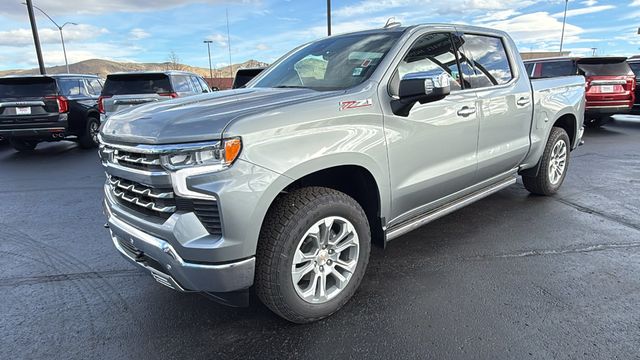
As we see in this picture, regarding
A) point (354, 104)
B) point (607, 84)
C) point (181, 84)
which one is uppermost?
point (181, 84)

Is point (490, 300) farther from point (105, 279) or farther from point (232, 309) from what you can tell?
point (105, 279)

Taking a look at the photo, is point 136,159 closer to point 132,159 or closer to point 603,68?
point 132,159

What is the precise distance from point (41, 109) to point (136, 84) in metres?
2.14

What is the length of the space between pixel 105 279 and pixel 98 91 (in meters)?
9.74

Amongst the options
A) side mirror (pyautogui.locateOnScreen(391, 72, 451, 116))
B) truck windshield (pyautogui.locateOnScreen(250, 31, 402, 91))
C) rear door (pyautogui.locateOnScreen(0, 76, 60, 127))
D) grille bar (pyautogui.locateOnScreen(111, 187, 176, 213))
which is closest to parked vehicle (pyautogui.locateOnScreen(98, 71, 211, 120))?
rear door (pyautogui.locateOnScreen(0, 76, 60, 127))

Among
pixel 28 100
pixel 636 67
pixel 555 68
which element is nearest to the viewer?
pixel 28 100

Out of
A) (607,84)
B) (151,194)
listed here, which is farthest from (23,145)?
(607,84)

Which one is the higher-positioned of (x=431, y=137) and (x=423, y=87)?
(x=423, y=87)

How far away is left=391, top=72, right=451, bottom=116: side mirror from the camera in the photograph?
9.04ft

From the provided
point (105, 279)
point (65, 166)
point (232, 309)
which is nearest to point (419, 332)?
point (232, 309)

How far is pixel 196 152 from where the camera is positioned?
2.20m

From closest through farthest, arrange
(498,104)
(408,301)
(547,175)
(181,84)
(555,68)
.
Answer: (408,301) < (498,104) < (547,175) < (181,84) < (555,68)

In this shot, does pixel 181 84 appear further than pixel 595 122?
No

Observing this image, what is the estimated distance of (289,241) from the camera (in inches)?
96.0
